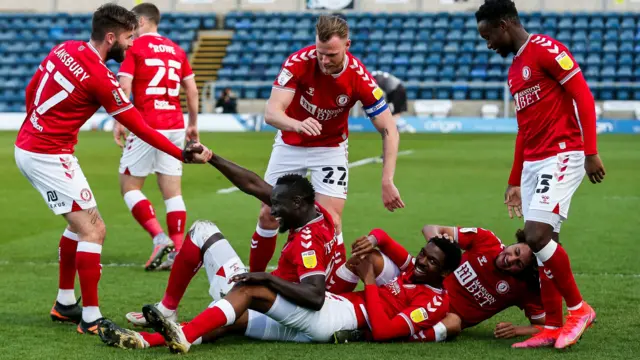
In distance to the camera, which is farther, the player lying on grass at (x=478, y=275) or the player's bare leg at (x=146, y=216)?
the player's bare leg at (x=146, y=216)

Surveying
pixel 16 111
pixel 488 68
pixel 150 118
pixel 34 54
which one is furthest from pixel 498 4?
pixel 34 54

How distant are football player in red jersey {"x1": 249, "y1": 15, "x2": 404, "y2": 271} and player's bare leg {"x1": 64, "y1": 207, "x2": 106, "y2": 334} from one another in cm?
133

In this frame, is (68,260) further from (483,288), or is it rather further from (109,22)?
(483,288)

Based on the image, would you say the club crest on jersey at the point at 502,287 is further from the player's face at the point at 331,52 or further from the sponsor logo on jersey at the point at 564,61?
the player's face at the point at 331,52

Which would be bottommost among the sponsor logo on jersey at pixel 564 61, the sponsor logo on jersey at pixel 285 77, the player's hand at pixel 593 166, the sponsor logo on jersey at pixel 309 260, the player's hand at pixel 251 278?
the player's hand at pixel 251 278

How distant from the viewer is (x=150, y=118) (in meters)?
9.06

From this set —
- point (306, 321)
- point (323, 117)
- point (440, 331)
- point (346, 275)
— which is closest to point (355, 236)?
point (323, 117)

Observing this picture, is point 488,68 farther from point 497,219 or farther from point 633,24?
point 497,219

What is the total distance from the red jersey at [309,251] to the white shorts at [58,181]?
135cm

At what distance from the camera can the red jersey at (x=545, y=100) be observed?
18.8ft

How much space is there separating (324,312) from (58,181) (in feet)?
6.14

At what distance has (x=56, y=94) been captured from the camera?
19.5 feet

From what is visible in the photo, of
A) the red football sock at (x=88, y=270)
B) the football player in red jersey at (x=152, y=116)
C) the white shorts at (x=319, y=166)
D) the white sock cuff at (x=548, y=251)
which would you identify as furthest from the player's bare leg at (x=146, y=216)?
the white sock cuff at (x=548, y=251)

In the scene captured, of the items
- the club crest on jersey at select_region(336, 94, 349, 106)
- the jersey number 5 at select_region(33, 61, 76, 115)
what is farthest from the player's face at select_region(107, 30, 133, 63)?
the club crest on jersey at select_region(336, 94, 349, 106)
